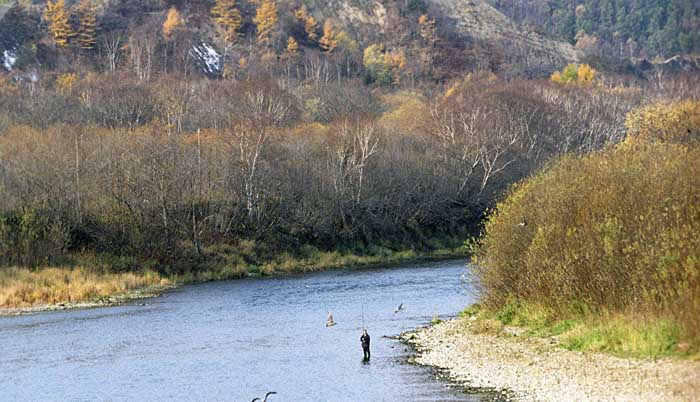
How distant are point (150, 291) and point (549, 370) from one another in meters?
33.9

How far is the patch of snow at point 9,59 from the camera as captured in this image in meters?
150

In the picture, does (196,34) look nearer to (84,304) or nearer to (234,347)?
(84,304)

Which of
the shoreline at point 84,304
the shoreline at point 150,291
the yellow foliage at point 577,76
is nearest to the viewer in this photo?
the shoreline at point 84,304

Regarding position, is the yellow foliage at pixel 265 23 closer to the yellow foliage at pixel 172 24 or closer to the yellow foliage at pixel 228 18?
the yellow foliage at pixel 228 18

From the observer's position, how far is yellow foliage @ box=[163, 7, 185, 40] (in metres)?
173

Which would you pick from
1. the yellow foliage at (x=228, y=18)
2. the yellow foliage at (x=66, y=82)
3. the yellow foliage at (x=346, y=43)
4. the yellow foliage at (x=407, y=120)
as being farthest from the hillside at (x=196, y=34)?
the yellow foliage at (x=407, y=120)

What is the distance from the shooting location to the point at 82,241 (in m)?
64.9

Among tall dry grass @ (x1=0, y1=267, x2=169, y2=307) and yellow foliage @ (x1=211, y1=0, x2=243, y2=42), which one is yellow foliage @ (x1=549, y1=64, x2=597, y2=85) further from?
tall dry grass @ (x1=0, y1=267, x2=169, y2=307)

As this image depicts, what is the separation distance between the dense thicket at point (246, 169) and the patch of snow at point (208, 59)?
4997cm

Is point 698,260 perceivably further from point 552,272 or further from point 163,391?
point 163,391

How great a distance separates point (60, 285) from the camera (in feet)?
186

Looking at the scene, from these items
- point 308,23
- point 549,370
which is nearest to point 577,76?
point 308,23

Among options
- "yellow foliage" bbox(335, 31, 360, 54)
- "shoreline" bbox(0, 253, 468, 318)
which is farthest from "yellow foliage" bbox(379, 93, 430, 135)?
"yellow foliage" bbox(335, 31, 360, 54)

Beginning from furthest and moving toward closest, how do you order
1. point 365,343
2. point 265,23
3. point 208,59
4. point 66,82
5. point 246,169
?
point 265,23, point 208,59, point 66,82, point 246,169, point 365,343
